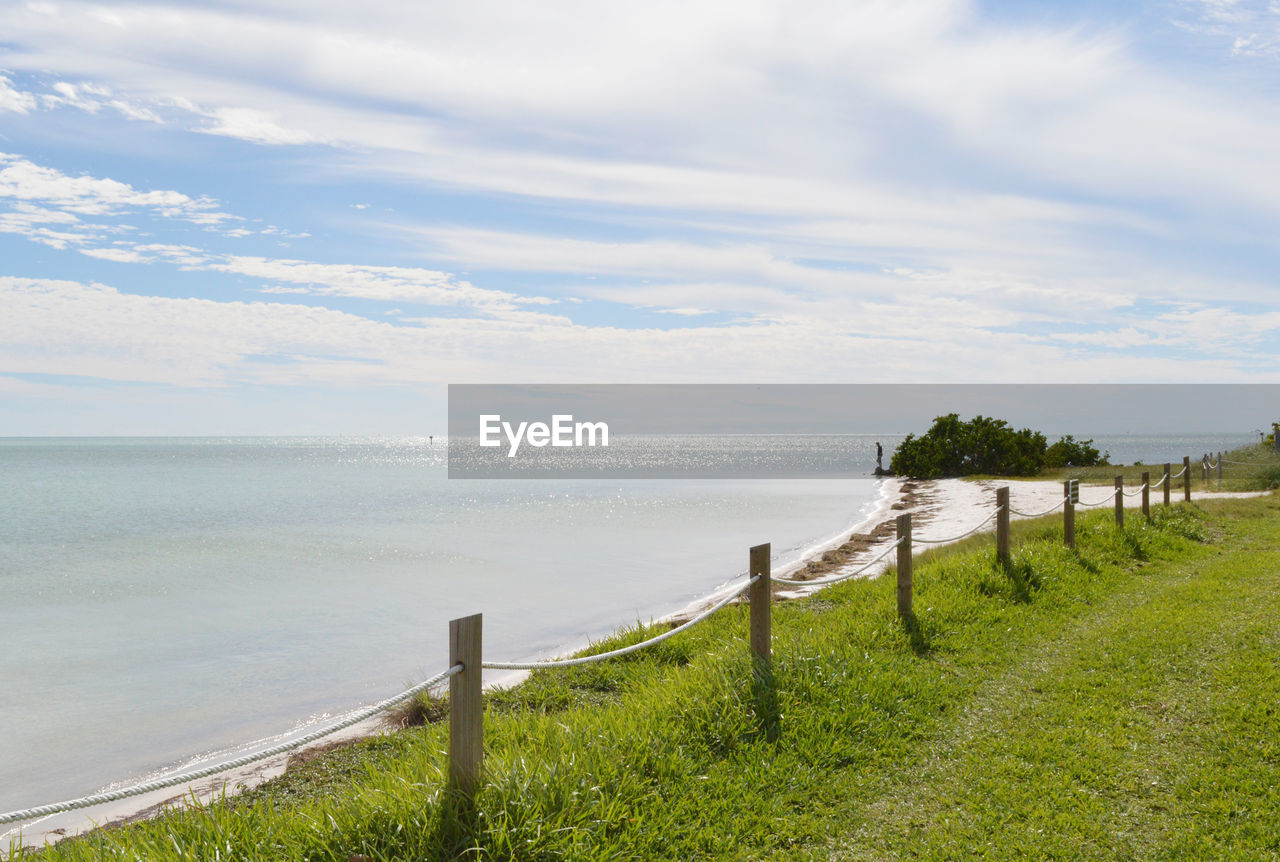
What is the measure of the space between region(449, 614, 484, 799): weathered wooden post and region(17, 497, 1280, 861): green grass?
0.13 metres

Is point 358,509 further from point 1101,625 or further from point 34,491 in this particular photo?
point 1101,625

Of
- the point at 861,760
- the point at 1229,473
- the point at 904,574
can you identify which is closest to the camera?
the point at 861,760

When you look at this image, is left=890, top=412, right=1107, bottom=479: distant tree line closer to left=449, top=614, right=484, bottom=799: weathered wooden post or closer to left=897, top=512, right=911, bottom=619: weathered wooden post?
left=897, top=512, right=911, bottom=619: weathered wooden post

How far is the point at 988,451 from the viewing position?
42.7 metres

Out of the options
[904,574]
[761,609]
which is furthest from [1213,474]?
[761,609]

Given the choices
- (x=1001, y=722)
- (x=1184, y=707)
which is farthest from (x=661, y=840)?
(x=1184, y=707)

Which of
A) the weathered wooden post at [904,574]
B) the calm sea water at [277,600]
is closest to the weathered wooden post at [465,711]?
the weathered wooden post at [904,574]

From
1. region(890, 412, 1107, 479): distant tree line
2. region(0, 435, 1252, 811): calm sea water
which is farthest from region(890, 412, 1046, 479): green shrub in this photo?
region(0, 435, 1252, 811): calm sea water

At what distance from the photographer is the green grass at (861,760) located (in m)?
4.00

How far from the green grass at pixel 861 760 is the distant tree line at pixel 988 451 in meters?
34.6

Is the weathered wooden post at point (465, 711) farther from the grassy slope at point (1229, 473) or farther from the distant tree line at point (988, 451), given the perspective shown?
the distant tree line at point (988, 451)

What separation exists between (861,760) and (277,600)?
15653 mm

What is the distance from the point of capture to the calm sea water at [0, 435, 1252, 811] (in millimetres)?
9945

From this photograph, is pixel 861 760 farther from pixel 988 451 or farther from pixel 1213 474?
pixel 988 451
